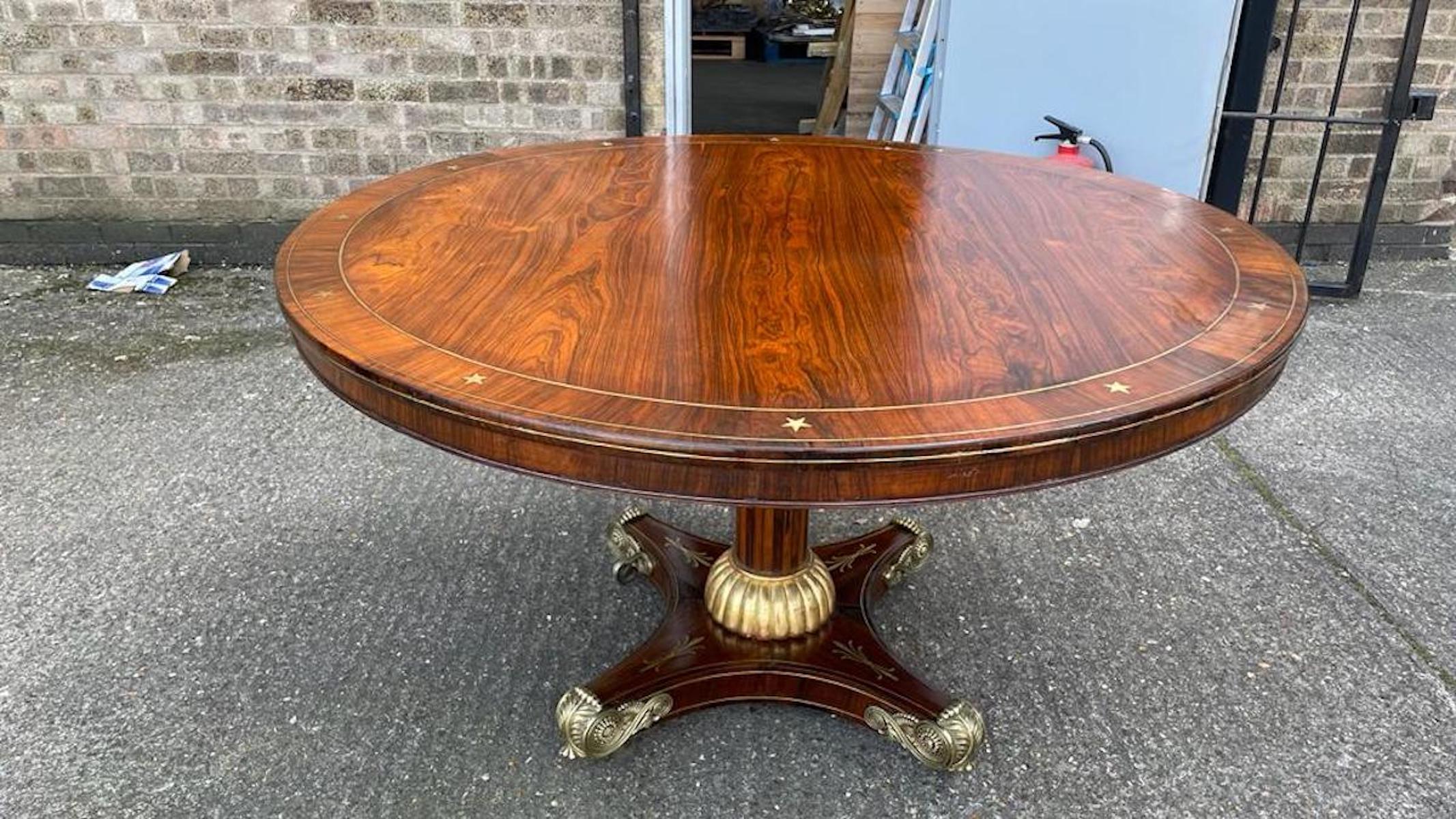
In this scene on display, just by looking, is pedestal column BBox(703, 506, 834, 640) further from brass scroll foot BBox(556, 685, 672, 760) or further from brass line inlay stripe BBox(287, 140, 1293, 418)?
brass line inlay stripe BBox(287, 140, 1293, 418)

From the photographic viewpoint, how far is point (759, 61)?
9.15 metres

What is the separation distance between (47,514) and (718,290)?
1941 mm

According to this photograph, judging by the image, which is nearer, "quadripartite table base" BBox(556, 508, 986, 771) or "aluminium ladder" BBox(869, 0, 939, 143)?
"quadripartite table base" BBox(556, 508, 986, 771)

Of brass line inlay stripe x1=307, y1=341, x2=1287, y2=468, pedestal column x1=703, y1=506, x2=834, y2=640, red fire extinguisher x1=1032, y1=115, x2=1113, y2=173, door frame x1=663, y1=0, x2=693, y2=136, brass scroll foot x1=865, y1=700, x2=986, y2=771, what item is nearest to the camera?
brass line inlay stripe x1=307, y1=341, x2=1287, y2=468

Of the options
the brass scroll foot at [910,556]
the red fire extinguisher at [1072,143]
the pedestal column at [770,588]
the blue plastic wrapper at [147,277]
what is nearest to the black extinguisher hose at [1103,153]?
the red fire extinguisher at [1072,143]

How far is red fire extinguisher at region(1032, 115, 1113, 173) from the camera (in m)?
3.42

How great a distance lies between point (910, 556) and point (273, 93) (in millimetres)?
3114

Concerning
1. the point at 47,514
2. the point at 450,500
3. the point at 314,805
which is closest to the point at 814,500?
the point at 314,805

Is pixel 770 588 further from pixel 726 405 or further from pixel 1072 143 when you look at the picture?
pixel 1072 143

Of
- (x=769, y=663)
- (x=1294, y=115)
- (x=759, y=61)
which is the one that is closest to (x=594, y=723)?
(x=769, y=663)

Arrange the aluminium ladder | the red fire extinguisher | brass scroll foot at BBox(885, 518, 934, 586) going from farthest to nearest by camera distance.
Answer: the aluminium ladder → the red fire extinguisher → brass scroll foot at BBox(885, 518, 934, 586)

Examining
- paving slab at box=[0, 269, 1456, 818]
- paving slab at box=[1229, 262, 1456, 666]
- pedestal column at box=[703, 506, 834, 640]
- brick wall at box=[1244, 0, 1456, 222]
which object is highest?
brick wall at box=[1244, 0, 1456, 222]

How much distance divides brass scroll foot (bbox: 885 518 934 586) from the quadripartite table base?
0.41 ft

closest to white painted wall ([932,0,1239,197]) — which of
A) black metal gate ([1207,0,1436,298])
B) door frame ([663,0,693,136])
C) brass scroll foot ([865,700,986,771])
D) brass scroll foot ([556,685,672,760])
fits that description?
black metal gate ([1207,0,1436,298])
